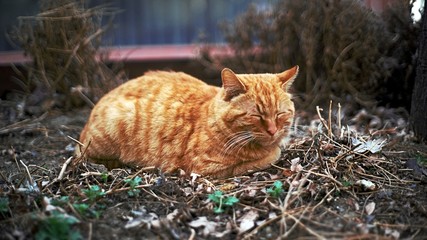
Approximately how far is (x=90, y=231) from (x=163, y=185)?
863mm

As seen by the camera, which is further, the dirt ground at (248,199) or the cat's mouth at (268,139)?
the cat's mouth at (268,139)

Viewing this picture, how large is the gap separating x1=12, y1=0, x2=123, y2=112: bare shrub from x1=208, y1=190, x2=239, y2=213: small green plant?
3.23 m

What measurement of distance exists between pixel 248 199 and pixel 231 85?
2.77 feet

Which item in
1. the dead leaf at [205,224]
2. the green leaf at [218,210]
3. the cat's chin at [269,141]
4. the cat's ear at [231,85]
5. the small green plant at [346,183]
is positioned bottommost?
the dead leaf at [205,224]

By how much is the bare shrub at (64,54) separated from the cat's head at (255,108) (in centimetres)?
284

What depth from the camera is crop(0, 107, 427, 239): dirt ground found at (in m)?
2.97

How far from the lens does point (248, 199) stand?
11.3 ft

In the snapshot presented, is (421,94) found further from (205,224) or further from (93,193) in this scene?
(93,193)

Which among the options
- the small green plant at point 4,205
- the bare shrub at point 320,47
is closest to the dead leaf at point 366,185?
the small green plant at point 4,205

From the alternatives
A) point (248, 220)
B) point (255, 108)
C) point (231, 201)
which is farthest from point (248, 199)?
point (255, 108)

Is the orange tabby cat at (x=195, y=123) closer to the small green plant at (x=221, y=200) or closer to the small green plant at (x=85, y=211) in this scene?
the small green plant at (x=221, y=200)

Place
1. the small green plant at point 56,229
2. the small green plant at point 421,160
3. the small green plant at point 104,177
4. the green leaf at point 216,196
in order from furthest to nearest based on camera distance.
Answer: the small green plant at point 421,160 < the small green plant at point 104,177 < the green leaf at point 216,196 < the small green plant at point 56,229

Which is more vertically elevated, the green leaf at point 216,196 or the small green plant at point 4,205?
the small green plant at point 4,205

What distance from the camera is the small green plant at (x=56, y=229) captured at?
2.72 metres
